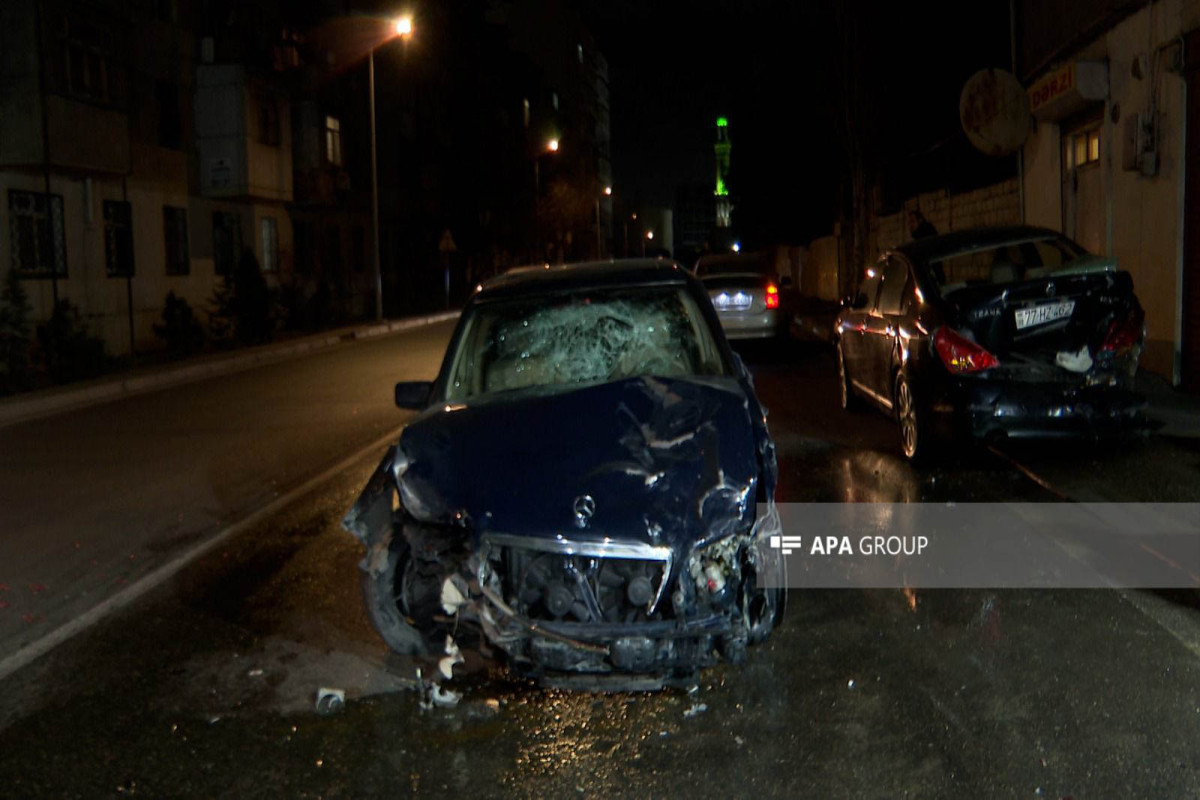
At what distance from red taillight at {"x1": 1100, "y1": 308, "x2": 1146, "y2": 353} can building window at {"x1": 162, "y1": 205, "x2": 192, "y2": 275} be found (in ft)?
80.8

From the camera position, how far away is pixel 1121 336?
8.65m

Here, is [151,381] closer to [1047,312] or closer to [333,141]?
[1047,312]

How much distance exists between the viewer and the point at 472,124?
181 feet

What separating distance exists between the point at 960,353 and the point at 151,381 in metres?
14.2

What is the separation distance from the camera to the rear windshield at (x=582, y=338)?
6.37 m

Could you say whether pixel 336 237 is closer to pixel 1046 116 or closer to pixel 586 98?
pixel 1046 116

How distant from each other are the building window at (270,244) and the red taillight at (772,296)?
1910cm

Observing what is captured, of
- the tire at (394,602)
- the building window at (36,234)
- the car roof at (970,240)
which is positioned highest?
the building window at (36,234)

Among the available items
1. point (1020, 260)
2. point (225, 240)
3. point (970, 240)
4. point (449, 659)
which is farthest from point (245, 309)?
point (449, 659)

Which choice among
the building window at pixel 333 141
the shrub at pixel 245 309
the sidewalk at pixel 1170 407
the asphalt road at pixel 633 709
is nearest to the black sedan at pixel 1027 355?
the sidewalk at pixel 1170 407

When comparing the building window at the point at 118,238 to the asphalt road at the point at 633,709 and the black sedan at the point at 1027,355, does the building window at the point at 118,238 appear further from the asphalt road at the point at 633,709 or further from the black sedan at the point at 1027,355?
the black sedan at the point at 1027,355

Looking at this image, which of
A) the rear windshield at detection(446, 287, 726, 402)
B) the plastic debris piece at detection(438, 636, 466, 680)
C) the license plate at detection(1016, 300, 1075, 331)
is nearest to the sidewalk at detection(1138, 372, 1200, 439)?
the license plate at detection(1016, 300, 1075, 331)

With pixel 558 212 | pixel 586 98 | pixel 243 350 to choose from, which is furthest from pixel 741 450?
pixel 586 98

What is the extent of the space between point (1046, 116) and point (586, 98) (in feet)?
384
